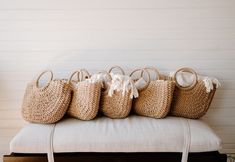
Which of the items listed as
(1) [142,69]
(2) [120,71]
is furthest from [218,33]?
(2) [120,71]

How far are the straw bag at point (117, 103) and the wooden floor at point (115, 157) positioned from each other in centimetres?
31

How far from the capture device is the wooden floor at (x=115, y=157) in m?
1.62

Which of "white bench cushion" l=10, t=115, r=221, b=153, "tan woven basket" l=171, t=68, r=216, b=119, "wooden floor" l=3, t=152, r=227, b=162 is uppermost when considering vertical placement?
"tan woven basket" l=171, t=68, r=216, b=119

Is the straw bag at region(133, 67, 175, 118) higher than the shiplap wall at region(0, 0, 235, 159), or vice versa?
the shiplap wall at region(0, 0, 235, 159)

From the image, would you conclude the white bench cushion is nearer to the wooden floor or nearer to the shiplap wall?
the wooden floor

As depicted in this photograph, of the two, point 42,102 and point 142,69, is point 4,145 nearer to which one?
point 42,102

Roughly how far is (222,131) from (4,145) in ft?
6.03

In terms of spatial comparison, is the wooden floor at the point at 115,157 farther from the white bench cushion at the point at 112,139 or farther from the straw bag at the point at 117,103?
the straw bag at the point at 117,103

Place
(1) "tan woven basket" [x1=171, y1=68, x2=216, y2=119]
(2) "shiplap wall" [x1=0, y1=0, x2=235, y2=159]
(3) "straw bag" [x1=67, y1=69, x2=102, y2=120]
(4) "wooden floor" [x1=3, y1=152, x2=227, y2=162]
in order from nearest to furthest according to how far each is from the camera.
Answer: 1. (4) "wooden floor" [x1=3, y1=152, x2=227, y2=162]
2. (3) "straw bag" [x1=67, y1=69, x2=102, y2=120]
3. (1) "tan woven basket" [x1=171, y1=68, x2=216, y2=119]
4. (2) "shiplap wall" [x1=0, y1=0, x2=235, y2=159]

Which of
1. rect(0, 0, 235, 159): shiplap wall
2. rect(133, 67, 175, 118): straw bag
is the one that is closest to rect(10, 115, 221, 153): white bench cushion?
rect(133, 67, 175, 118): straw bag

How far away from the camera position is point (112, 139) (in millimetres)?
1644

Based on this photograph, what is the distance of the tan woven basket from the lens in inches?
75.5

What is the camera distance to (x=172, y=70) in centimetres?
215

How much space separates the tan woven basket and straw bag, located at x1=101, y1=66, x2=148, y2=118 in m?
0.35
